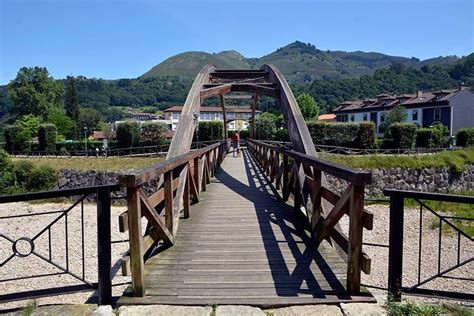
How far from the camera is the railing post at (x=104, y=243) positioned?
2.96 m

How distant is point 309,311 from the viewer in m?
2.71

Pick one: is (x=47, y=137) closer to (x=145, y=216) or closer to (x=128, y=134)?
(x=128, y=134)

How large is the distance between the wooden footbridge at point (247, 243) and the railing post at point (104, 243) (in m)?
0.14

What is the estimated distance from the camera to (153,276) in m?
3.36

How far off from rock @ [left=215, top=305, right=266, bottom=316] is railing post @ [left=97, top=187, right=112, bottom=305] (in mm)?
928

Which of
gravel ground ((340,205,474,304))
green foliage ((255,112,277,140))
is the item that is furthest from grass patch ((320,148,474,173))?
green foliage ((255,112,277,140))

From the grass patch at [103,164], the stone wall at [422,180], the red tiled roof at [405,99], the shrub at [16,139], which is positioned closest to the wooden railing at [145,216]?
the grass patch at [103,164]

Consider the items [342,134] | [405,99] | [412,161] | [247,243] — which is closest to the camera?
[247,243]

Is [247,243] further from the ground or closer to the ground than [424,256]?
further from the ground

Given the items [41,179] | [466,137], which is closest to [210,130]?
[41,179]

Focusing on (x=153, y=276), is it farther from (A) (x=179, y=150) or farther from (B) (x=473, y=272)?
(B) (x=473, y=272)

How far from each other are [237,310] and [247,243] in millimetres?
1616

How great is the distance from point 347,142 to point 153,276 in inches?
1114

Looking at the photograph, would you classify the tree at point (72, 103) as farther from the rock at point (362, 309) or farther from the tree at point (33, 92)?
the rock at point (362, 309)
